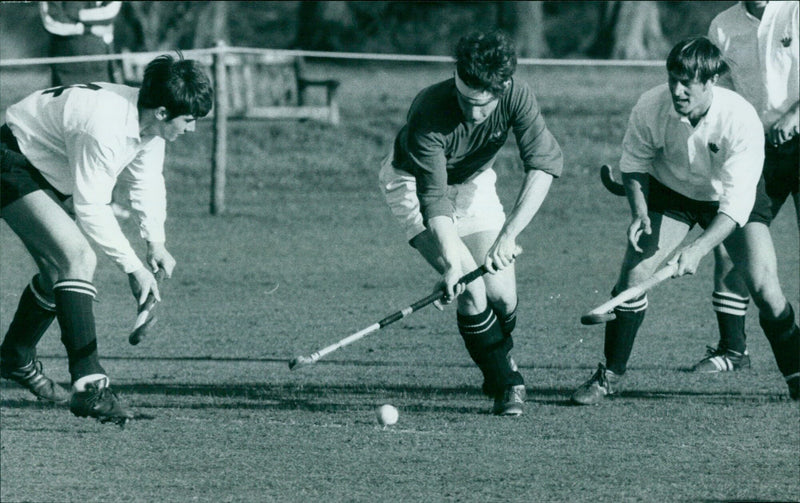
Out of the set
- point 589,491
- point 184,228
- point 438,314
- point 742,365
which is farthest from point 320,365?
point 184,228

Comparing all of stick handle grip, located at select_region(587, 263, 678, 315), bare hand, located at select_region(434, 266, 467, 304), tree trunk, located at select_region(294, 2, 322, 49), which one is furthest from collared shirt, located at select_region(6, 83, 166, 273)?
tree trunk, located at select_region(294, 2, 322, 49)

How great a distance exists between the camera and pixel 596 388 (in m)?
6.84

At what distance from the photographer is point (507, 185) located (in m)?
16.0

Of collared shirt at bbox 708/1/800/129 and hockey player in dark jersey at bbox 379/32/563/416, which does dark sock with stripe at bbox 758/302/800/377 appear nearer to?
collared shirt at bbox 708/1/800/129

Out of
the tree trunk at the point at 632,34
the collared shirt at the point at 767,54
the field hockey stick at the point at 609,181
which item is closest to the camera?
the collared shirt at the point at 767,54

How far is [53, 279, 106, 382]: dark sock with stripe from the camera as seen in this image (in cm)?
604

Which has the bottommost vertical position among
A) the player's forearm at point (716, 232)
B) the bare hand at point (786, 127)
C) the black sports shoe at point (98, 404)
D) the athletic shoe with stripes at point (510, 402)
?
the athletic shoe with stripes at point (510, 402)

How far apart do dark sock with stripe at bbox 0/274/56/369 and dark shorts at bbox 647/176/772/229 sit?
9.50 ft

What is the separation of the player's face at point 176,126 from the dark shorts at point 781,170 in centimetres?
285

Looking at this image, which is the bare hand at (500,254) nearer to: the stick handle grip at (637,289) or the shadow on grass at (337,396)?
the stick handle grip at (637,289)

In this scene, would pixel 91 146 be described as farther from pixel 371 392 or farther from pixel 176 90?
pixel 371 392

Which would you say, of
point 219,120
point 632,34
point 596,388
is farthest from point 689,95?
point 632,34

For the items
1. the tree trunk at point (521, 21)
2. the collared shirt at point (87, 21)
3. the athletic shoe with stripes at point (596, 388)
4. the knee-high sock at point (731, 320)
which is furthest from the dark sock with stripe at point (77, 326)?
the tree trunk at point (521, 21)

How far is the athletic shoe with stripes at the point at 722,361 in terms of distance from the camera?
24.9 ft
